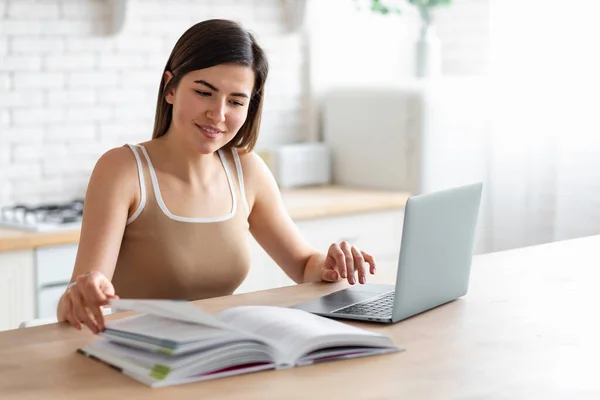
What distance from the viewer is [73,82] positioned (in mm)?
3875

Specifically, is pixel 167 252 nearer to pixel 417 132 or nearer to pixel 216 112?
pixel 216 112

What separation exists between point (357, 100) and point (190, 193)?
2.08 metres

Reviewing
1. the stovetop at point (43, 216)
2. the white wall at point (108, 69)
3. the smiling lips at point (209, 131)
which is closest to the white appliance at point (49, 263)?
the stovetop at point (43, 216)

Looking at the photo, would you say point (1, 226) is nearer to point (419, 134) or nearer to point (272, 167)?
point (272, 167)

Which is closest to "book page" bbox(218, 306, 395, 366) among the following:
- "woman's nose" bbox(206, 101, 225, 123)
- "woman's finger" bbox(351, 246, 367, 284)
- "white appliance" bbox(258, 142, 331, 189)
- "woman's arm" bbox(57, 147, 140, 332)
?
"woman's arm" bbox(57, 147, 140, 332)

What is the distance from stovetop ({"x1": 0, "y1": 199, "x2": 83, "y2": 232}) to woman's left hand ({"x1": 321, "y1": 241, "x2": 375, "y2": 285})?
1.23 meters

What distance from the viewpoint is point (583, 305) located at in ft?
6.97

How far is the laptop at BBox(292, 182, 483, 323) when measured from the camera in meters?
1.92

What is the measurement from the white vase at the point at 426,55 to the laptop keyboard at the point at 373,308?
7.89 feet

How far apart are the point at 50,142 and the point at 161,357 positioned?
7.80 feet

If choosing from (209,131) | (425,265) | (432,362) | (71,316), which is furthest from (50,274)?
(432,362)

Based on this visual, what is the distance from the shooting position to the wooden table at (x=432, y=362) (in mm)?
1538

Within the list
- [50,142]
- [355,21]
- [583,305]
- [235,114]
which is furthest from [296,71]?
[583,305]

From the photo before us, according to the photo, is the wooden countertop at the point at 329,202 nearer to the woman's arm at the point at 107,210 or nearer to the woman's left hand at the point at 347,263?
the woman's arm at the point at 107,210
